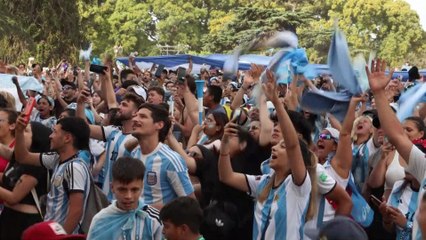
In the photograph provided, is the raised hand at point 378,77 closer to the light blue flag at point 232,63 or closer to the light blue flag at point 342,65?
the light blue flag at point 342,65

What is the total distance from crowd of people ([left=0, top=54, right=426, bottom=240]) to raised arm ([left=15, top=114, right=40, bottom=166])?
0.01m

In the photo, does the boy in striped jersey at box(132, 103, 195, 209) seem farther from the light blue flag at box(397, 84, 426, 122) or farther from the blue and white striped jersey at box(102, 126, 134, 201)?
the light blue flag at box(397, 84, 426, 122)

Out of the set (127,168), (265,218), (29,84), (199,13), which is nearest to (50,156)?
(127,168)

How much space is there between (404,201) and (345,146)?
596 millimetres

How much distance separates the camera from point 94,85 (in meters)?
13.5

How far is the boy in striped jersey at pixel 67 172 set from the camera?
5727 mm

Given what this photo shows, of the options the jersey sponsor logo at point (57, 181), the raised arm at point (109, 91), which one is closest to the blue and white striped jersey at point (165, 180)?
the jersey sponsor logo at point (57, 181)

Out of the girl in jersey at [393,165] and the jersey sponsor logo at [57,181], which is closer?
the jersey sponsor logo at [57,181]

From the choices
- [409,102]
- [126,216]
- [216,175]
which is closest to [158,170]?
[216,175]

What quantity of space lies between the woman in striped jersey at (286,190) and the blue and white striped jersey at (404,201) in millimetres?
740

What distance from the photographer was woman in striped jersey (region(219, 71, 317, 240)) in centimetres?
530

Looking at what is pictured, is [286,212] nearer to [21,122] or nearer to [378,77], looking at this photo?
[378,77]

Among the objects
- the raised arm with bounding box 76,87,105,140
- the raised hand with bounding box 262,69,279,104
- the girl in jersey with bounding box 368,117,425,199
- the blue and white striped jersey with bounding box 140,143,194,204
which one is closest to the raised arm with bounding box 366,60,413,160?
the raised hand with bounding box 262,69,279,104

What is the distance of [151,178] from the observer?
607 cm
